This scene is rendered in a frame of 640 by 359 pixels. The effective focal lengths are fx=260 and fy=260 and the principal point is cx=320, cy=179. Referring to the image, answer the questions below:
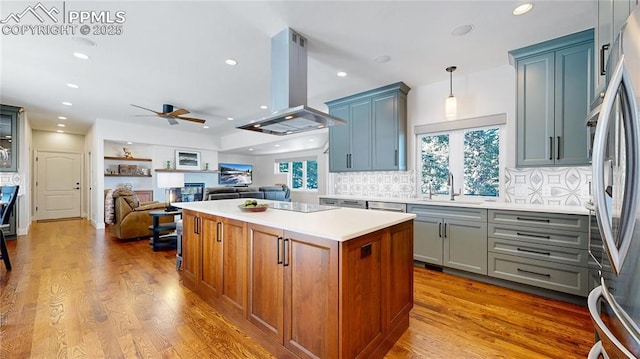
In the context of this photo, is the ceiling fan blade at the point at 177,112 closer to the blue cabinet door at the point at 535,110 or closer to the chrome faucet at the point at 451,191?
the chrome faucet at the point at 451,191

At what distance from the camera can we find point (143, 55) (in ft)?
9.64

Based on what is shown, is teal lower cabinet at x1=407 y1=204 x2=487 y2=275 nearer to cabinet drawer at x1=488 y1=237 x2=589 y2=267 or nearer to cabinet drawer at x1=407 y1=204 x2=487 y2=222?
cabinet drawer at x1=407 y1=204 x2=487 y2=222

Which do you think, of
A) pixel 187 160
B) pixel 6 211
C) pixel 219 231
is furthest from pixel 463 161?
pixel 187 160

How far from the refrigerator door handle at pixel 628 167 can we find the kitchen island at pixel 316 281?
3.10ft

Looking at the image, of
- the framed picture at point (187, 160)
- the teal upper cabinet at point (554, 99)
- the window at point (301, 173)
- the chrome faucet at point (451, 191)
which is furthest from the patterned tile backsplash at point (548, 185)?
the framed picture at point (187, 160)

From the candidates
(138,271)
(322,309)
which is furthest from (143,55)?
(322,309)

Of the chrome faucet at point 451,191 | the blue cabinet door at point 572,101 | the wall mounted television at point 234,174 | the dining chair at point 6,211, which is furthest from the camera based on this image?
the wall mounted television at point 234,174

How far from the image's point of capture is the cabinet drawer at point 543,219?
2.36 metres

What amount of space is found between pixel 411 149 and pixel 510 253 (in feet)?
6.15

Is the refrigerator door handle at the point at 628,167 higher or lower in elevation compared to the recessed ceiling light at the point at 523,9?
lower

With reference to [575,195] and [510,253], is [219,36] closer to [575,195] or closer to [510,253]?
[510,253]

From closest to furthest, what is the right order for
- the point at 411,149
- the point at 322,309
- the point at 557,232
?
1. the point at 322,309
2. the point at 557,232
3. the point at 411,149

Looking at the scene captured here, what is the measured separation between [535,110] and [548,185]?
0.88 metres

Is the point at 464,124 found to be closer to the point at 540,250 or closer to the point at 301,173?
the point at 540,250
